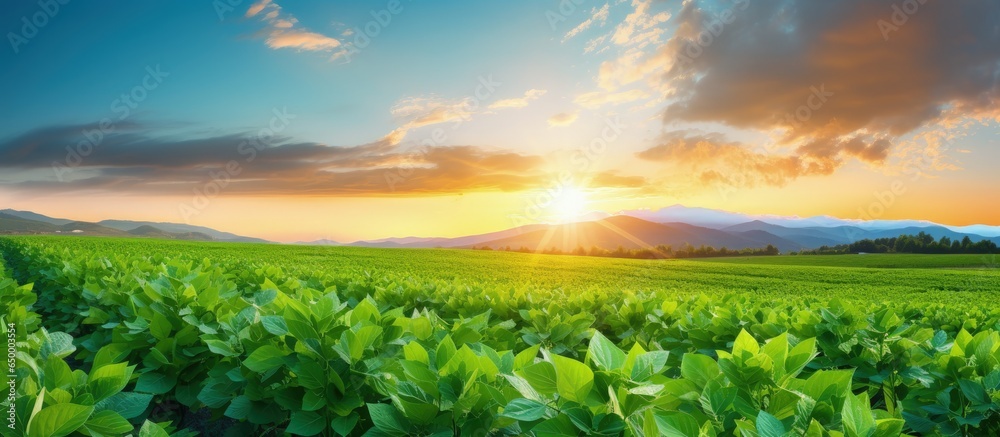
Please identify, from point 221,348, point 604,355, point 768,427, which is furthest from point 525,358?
point 221,348

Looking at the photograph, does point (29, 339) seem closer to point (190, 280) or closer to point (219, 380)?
point (219, 380)

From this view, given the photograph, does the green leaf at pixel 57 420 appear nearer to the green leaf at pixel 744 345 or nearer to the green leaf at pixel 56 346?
the green leaf at pixel 56 346

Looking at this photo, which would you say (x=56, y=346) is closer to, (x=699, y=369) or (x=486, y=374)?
(x=486, y=374)

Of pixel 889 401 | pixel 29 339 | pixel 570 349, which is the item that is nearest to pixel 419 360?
pixel 570 349

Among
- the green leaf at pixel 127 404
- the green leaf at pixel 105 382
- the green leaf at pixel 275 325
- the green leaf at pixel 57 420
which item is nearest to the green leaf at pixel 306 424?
the green leaf at pixel 275 325

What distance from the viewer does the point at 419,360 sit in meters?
2.16

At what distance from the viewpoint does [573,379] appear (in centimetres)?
173

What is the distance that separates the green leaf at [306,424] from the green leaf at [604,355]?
1297 mm

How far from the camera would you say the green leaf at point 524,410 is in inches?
Answer: 65.3

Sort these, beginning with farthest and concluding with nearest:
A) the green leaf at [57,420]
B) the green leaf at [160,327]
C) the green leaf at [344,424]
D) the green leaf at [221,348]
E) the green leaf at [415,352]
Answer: the green leaf at [160,327] < the green leaf at [221,348] < the green leaf at [344,424] < the green leaf at [415,352] < the green leaf at [57,420]

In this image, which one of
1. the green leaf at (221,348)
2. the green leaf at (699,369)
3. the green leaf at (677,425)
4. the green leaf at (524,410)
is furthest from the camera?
the green leaf at (221,348)

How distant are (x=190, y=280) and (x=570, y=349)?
319 cm

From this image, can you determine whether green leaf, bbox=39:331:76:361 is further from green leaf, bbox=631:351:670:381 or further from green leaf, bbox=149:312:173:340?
green leaf, bbox=631:351:670:381

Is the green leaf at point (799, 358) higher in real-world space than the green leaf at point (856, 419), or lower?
higher
